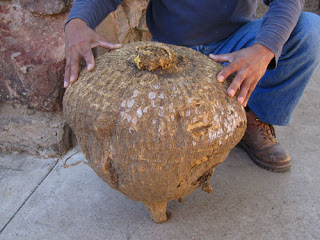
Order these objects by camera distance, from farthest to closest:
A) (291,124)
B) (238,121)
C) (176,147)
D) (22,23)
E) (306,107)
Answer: (306,107), (291,124), (22,23), (238,121), (176,147)

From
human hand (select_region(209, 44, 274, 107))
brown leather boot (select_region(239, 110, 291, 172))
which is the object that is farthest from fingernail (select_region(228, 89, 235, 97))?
brown leather boot (select_region(239, 110, 291, 172))

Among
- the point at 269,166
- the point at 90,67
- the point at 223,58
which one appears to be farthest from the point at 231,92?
the point at 269,166

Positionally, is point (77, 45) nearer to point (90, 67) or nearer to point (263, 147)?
point (90, 67)

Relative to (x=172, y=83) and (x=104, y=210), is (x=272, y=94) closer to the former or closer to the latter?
(x=172, y=83)

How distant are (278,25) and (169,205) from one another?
104cm

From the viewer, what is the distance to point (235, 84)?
4.04 ft

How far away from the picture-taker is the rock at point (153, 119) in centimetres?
112

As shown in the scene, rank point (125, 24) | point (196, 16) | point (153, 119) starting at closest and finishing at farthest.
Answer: point (153, 119), point (196, 16), point (125, 24)

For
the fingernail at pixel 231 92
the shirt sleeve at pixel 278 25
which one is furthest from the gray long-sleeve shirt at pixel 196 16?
the fingernail at pixel 231 92

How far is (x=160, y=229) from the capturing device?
4.95ft

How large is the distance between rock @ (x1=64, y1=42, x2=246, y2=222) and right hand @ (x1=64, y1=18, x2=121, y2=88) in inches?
2.6

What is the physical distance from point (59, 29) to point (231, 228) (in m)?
1.45

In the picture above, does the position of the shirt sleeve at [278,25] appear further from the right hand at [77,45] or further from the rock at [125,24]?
the rock at [125,24]

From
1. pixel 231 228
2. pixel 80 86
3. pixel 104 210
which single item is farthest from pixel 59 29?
pixel 231 228
